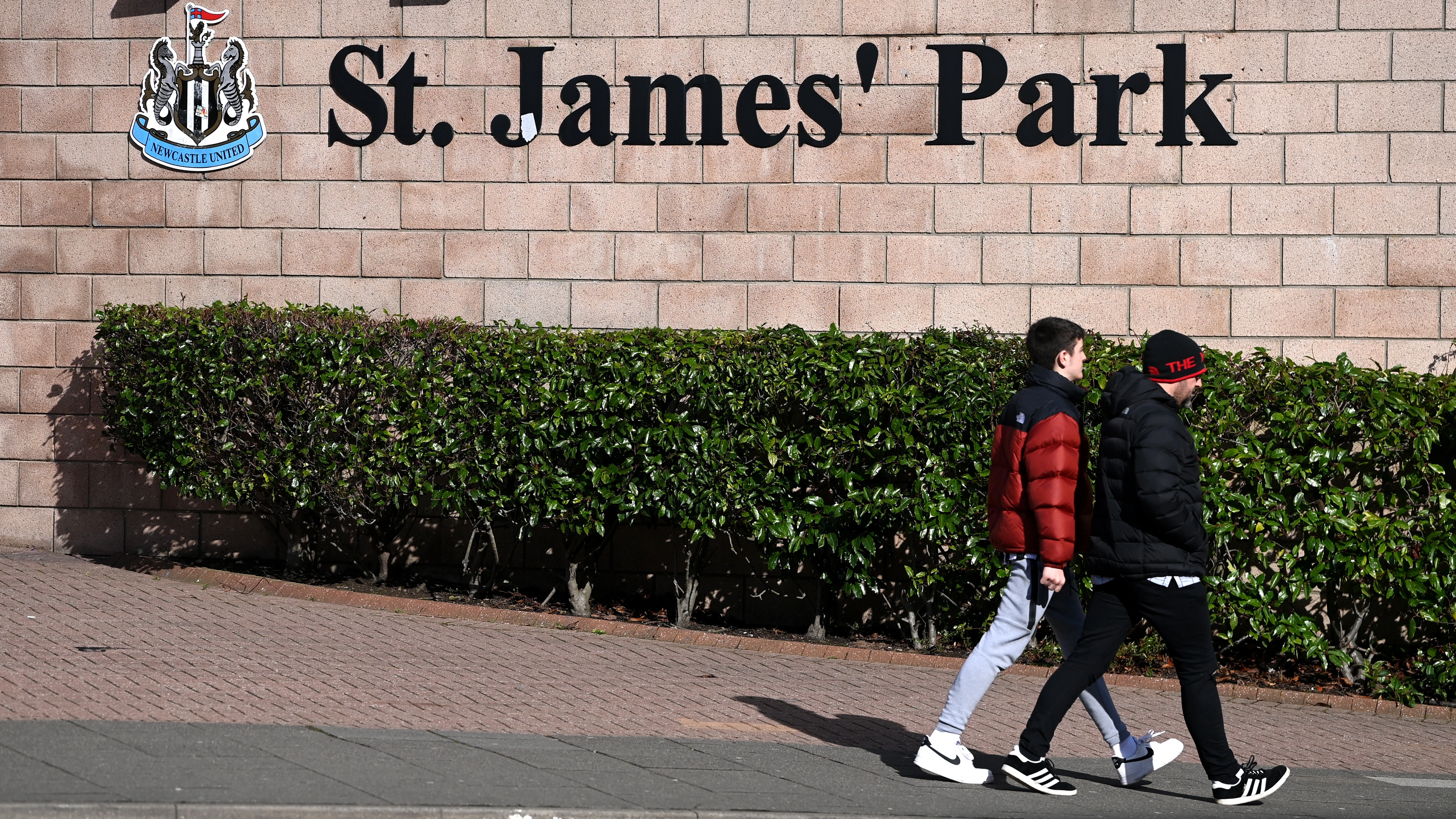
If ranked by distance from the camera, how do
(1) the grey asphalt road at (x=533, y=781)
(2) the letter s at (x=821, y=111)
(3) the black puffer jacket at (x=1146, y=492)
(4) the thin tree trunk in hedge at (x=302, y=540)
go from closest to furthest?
(1) the grey asphalt road at (x=533, y=781), (3) the black puffer jacket at (x=1146, y=492), (2) the letter s at (x=821, y=111), (4) the thin tree trunk in hedge at (x=302, y=540)

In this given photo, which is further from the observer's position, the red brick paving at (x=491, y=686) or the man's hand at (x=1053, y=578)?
the red brick paving at (x=491, y=686)

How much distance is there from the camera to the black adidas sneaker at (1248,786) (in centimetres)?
505

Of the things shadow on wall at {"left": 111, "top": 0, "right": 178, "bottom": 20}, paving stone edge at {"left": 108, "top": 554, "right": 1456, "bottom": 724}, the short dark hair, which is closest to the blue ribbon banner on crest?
shadow on wall at {"left": 111, "top": 0, "right": 178, "bottom": 20}

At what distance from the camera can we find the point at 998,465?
518cm

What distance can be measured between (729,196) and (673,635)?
2.72 metres

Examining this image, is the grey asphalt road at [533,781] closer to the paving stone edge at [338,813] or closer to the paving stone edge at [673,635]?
the paving stone edge at [338,813]

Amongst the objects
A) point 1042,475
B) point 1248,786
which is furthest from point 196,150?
point 1248,786

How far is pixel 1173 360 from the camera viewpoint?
506 centimetres

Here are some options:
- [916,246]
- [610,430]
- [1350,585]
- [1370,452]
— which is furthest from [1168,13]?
[610,430]

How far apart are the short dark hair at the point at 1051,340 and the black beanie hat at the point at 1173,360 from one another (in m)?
0.26

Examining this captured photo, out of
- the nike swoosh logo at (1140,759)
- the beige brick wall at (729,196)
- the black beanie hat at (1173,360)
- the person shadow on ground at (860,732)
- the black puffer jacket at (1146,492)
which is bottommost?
the person shadow on ground at (860,732)

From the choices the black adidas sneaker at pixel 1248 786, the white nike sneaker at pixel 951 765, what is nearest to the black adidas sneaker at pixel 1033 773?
the white nike sneaker at pixel 951 765

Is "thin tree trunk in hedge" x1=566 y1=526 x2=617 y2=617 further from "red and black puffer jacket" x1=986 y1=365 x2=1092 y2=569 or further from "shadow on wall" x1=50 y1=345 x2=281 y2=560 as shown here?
"red and black puffer jacket" x1=986 y1=365 x2=1092 y2=569

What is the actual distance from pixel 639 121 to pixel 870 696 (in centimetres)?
393
